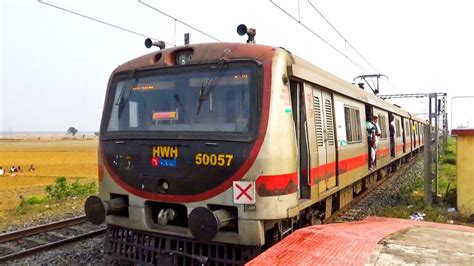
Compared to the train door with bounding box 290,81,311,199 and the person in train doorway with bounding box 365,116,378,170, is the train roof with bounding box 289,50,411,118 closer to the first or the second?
the train door with bounding box 290,81,311,199


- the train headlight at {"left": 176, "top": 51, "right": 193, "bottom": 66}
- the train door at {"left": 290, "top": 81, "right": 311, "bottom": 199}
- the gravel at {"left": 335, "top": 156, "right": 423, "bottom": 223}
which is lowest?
the gravel at {"left": 335, "top": 156, "right": 423, "bottom": 223}

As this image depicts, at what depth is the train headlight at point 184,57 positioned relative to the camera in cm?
519

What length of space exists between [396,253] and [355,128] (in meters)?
5.28

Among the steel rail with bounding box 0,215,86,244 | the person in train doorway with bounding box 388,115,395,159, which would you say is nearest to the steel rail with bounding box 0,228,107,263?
the steel rail with bounding box 0,215,86,244

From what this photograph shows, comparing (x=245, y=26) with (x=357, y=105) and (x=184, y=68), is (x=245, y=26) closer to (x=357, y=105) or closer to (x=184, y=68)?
(x=184, y=68)

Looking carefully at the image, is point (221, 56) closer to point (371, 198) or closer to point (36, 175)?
point (371, 198)

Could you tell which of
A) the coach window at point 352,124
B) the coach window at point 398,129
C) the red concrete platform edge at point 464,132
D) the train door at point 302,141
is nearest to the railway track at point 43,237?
the train door at point 302,141

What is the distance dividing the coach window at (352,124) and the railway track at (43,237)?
4.65m

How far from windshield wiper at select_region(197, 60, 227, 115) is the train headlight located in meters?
0.43

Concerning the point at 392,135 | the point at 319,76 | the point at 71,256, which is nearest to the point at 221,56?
the point at 319,76

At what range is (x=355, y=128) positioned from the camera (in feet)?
28.0

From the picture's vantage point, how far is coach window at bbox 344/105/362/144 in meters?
7.86

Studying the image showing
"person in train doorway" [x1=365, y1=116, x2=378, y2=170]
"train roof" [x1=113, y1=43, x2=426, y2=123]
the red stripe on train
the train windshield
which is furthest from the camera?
"person in train doorway" [x1=365, y1=116, x2=378, y2=170]

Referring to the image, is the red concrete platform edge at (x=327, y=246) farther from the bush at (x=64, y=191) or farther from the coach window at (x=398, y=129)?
the coach window at (x=398, y=129)
